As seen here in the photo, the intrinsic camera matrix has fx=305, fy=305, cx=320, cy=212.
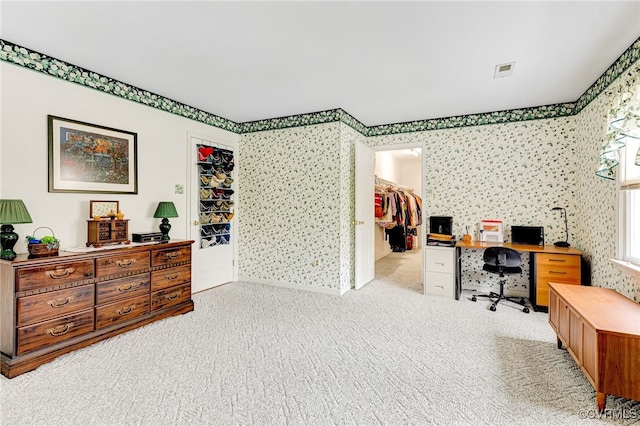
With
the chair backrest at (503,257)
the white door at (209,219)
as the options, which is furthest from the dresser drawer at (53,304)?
the chair backrest at (503,257)

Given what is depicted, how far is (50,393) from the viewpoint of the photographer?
197cm

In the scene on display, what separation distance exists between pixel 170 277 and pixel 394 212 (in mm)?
4515

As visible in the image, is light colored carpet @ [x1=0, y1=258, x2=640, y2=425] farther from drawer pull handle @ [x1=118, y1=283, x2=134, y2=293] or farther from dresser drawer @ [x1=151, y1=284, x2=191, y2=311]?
drawer pull handle @ [x1=118, y1=283, x2=134, y2=293]

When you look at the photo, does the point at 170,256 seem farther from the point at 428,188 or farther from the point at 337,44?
the point at 428,188

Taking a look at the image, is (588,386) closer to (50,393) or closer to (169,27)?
(50,393)

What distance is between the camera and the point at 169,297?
3.24 m

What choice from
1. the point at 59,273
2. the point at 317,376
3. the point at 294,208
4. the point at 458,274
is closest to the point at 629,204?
the point at 458,274

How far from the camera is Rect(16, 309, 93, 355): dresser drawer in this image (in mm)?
2197

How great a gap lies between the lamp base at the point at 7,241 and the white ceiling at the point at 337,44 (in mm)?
1525

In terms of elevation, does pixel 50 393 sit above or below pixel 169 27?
below

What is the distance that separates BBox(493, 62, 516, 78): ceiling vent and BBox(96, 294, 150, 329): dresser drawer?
4.03m

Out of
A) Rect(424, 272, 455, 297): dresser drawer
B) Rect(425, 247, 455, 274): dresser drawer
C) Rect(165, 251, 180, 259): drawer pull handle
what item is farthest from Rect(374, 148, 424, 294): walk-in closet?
Rect(165, 251, 180, 259): drawer pull handle

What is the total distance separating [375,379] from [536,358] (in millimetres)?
1359

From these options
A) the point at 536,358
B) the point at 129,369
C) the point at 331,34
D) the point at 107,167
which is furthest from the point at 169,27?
the point at 536,358
